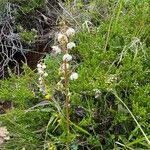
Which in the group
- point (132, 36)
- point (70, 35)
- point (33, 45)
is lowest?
point (33, 45)

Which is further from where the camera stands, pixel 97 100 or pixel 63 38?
pixel 97 100

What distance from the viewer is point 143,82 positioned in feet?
8.11

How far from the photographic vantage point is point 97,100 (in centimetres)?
243

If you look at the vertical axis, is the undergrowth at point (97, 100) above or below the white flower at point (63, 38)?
below

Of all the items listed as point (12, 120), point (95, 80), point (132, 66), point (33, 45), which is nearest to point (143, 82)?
point (132, 66)

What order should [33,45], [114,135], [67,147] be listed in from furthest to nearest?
[33,45] → [114,135] → [67,147]

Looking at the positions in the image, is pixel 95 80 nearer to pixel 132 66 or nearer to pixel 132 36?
pixel 132 66

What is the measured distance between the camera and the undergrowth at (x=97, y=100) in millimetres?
2283

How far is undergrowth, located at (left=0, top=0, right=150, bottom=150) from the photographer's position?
228 cm

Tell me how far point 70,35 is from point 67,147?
24.9 inches

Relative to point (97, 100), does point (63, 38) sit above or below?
above

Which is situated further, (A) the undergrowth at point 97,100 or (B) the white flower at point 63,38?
(A) the undergrowth at point 97,100

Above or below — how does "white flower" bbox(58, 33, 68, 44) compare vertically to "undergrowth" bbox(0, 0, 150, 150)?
above

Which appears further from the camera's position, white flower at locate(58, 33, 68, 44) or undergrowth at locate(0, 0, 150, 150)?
undergrowth at locate(0, 0, 150, 150)
